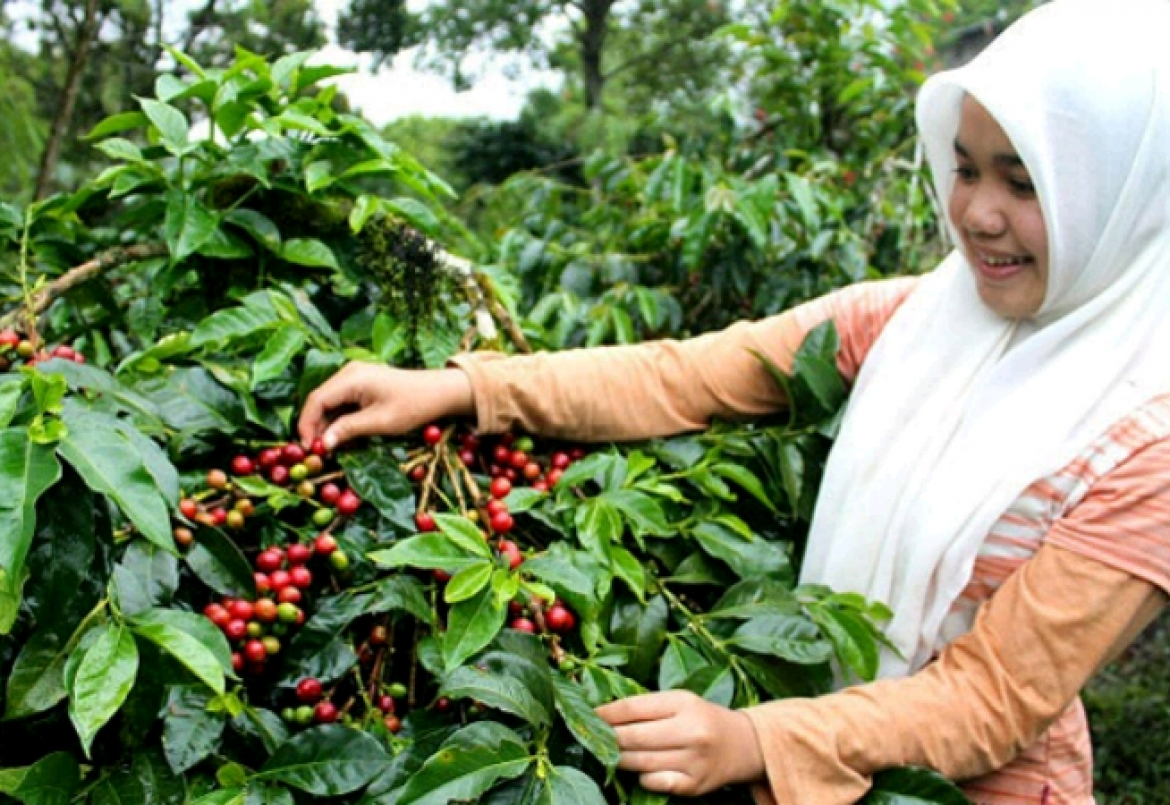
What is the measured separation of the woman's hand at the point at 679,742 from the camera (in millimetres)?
948

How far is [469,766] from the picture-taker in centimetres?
84

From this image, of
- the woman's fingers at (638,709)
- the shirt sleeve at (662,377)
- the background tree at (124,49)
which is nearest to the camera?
the woman's fingers at (638,709)

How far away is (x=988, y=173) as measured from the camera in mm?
1212

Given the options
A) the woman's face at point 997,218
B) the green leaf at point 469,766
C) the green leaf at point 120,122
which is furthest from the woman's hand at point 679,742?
the green leaf at point 120,122

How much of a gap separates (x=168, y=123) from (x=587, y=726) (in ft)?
2.58

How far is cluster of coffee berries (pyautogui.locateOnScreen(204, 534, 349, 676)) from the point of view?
98 centimetres

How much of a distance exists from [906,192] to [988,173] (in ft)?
5.93

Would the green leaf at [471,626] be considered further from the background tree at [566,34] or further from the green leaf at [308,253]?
the background tree at [566,34]

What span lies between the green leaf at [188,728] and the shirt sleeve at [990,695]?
1.53 feet

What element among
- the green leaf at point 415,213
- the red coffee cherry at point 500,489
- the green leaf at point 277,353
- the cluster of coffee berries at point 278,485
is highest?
the green leaf at point 415,213

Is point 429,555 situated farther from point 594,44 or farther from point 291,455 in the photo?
point 594,44

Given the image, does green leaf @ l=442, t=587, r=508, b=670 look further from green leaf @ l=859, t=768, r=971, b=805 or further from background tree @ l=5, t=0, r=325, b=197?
background tree @ l=5, t=0, r=325, b=197

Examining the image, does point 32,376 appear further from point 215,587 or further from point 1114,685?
point 1114,685

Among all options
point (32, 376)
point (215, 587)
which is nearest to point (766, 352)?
point (215, 587)
